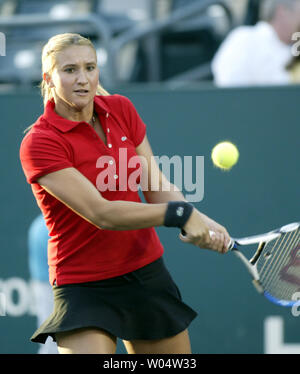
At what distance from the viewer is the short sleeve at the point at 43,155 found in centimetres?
225

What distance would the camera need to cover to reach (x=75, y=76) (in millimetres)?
2307

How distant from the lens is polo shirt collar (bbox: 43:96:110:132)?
2312mm

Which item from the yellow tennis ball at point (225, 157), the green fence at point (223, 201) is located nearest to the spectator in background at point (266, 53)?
the green fence at point (223, 201)

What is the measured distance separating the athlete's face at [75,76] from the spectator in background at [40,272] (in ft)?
3.52

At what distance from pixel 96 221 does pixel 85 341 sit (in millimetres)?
385

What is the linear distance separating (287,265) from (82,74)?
39.7 inches

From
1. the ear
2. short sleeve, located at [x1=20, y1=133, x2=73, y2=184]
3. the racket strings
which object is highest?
the ear

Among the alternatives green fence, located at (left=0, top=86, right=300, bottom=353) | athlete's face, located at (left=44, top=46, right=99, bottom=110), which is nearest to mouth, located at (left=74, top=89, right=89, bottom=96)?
athlete's face, located at (left=44, top=46, right=99, bottom=110)

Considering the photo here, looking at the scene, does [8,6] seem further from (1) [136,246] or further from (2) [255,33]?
(1) [136,246]

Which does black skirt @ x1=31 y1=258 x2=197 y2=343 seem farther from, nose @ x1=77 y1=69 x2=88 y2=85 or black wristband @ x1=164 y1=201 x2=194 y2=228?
nose @ x1=77 y1=69 x2=88 y2=85

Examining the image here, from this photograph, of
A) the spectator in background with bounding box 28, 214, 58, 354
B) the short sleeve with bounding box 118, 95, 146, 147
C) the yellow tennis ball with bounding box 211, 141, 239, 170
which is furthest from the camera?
the spectator in background with bounding box 28, 214, 58, 354

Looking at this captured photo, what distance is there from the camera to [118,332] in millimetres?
2361

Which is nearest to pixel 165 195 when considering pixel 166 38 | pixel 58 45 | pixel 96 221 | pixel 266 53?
pixel 96 221

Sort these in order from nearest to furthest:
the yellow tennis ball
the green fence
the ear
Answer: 1. the ear
2. the yellow tennis ball
3. the green fence
